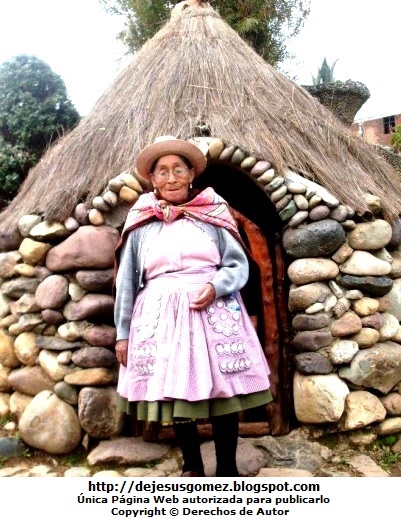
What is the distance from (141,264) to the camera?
2.64 m

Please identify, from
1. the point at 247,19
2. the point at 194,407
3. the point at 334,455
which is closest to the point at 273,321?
the point at 334,455

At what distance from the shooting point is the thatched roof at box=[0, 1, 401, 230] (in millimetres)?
3678

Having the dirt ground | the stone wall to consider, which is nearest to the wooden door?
the stone wall

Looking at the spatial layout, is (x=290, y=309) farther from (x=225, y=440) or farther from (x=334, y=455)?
(x=225, y=440)

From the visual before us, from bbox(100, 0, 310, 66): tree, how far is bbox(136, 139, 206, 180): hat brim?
302 inches

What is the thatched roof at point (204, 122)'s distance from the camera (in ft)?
12.1

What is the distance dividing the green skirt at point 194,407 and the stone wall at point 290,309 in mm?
915

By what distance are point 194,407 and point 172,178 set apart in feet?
3.81

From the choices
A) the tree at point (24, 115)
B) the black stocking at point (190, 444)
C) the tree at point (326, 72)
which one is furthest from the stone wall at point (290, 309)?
the tree at point (326, 72)

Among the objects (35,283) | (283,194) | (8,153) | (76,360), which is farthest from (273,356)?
(8,153)

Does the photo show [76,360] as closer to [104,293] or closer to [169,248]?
[104,293]

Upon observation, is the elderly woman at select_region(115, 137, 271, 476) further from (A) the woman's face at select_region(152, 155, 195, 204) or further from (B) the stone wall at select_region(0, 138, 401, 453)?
(B) the stone wall at select_region(0, 138, 401, 453)

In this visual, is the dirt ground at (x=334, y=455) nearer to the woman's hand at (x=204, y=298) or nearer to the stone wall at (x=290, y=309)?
the stone wall at (x=290, y=309)
